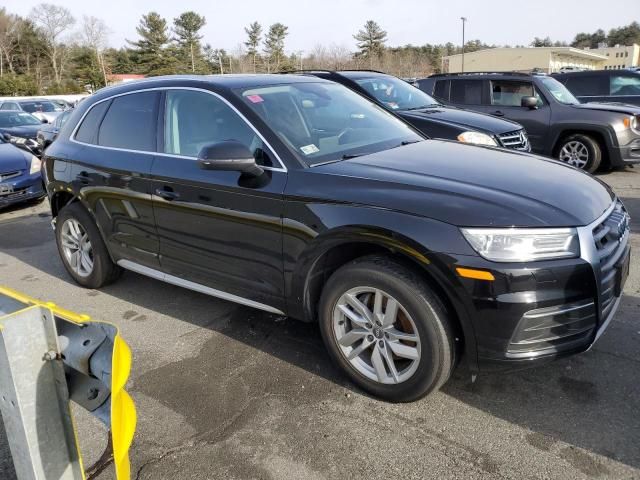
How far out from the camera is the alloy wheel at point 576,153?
9.15 meters

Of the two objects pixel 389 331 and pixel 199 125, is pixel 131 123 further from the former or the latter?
pixel 389 331

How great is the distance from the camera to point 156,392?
124 inches

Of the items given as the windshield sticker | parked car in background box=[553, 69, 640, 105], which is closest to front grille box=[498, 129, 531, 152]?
the windshield sticker

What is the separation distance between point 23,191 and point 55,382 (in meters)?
7.85

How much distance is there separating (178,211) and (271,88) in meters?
1.06

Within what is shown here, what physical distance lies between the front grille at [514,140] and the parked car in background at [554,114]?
2.03 meters

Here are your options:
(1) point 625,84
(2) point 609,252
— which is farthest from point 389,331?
(1) point 625,84

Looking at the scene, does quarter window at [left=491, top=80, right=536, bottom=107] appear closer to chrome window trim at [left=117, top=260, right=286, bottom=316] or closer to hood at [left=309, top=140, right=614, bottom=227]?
hood at [left=309, top=140, right=614, bottom=227]

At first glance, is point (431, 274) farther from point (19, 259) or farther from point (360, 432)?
point (19, 259)

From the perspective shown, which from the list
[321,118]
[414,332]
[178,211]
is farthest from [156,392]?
[321,118]

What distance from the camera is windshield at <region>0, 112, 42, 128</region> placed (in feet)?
53.5

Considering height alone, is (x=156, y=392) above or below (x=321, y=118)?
below

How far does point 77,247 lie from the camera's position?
4.79m

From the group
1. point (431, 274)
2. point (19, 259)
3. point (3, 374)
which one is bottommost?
point (19, 259)
